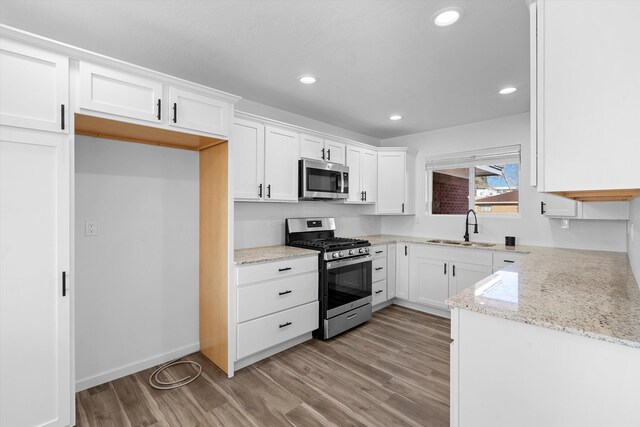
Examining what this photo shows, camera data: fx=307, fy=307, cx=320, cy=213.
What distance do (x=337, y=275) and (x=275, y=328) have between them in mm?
863

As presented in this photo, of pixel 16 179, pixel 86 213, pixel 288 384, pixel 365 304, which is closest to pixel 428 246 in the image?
pixel 365 304

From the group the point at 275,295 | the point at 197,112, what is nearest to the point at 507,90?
the point at 197,112

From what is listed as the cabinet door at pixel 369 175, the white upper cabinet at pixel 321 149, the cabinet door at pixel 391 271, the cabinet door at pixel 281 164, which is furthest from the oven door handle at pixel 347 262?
the white upper cabinet at pixel 321 149

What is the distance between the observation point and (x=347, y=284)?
344 centimetres

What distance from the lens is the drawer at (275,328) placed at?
261 centimetres

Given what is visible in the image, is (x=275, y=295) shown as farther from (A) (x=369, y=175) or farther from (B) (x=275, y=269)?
(A) (x=369, y=175)

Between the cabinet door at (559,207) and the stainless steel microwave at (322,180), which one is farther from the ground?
the stainless steel microwave at (322,180)

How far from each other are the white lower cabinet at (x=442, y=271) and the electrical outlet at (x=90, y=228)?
348 cm

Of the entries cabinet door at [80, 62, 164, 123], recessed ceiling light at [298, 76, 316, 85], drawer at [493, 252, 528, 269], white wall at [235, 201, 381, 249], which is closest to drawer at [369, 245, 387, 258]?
white wall at [235, 201, 381, 249]

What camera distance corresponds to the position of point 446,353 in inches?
114

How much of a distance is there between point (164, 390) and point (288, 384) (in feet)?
3.08

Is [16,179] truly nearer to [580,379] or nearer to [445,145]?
[580,379]

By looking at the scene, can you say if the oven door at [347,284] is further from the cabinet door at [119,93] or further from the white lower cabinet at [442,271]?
the cabinet door at [119,93]

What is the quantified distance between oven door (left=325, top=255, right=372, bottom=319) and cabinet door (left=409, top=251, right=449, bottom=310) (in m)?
0.76
